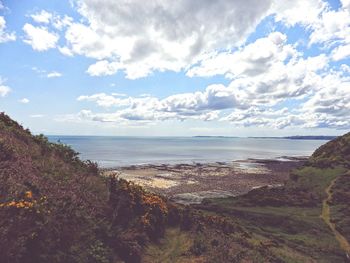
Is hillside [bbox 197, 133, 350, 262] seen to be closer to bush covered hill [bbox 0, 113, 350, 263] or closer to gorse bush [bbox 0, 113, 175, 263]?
bush covered hill [bbox 0, 113, 350, 263]

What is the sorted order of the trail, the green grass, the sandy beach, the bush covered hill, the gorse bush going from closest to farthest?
the gorse bush → the bush covered hill → the green grass → the trail → the sandy beach

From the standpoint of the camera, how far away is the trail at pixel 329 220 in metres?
27.8

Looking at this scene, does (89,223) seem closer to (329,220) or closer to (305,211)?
(329,220)

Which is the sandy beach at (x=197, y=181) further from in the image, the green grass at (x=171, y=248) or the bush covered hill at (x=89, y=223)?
the green grass at (x=171, y=248)

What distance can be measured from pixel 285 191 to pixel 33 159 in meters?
43.7

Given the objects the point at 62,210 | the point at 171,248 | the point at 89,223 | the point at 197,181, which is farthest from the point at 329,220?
the point at 197,181

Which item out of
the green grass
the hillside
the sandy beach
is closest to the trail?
the hillside

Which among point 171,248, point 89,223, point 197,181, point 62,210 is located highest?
point 62,210

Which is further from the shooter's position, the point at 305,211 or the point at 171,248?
the point at 305,211

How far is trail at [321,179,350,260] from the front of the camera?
27766 mm

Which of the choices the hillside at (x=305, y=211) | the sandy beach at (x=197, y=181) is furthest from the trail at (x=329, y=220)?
the sandy beach at (x=197, y=181)

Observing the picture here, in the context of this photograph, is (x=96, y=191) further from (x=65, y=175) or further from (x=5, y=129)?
(x=5, y=129)

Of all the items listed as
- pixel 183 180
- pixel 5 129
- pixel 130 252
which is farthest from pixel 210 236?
pixel 183 180

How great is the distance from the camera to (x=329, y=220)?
36.1 metres
